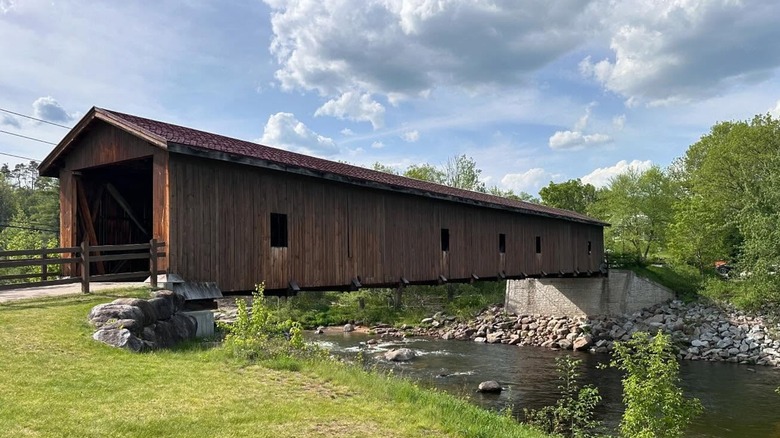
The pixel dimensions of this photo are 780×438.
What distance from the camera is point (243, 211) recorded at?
36.8 ft

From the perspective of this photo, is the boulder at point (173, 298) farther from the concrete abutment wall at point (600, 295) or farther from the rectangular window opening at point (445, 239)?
the concrete abutment wall at point (600, 295)

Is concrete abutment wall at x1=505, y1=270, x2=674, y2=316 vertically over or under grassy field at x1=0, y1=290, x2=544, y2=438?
under

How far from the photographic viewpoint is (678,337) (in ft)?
74.7

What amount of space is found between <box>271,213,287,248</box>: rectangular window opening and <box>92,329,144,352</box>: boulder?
4474mm

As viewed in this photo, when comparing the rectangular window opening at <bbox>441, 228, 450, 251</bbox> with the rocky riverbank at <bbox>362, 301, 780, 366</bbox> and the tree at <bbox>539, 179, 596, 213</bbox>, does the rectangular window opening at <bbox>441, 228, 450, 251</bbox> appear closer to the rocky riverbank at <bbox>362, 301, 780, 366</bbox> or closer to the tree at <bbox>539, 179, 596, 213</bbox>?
the rocky riverbank at <bbox>362, 301, 780, 366</bbox>

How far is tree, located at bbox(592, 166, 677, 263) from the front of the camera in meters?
34.2

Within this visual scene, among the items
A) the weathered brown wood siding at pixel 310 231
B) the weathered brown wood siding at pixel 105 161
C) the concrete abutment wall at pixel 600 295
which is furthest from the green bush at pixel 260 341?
the concrete abutment wall at pixel 600 295

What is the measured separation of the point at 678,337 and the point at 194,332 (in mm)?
20330

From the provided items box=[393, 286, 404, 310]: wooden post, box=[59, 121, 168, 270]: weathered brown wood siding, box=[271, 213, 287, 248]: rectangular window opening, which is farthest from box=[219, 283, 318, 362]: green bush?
box=[393, 286, 404, 310]: wooden post

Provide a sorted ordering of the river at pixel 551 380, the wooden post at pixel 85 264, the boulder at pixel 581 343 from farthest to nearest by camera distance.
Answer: the boulder at pixel 581 343 → the river at pixel 551 380 → the wooden post at pixel 85 264

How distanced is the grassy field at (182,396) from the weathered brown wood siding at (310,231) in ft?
8.76

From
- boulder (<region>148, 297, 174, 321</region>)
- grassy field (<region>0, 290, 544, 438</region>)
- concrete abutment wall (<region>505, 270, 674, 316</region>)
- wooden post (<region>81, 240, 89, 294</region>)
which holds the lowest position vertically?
concrete abutment wall (<region>505, 270, 674, 316</region>)

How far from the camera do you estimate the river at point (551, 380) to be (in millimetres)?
12656

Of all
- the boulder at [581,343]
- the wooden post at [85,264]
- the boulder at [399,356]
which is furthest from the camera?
the boulder at [581,343]
